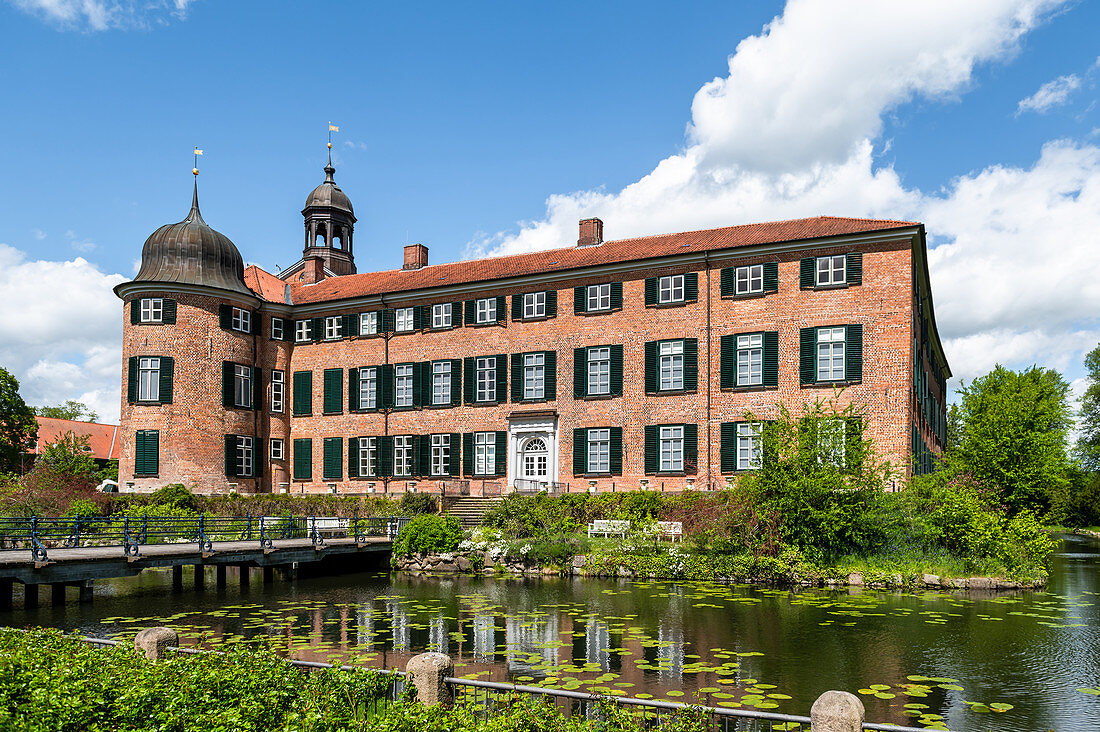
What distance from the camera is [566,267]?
32781 mm

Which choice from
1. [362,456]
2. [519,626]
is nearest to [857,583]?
[519,626]

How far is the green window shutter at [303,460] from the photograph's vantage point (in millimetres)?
37594

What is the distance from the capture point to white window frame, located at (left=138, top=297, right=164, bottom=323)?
35094 mm

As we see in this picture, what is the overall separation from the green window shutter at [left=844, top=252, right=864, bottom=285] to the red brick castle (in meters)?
0.06

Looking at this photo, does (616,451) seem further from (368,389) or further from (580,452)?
(368,389)

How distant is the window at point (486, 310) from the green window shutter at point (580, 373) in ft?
13.0

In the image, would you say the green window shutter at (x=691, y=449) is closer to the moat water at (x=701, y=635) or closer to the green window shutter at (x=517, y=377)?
the green window shutter at (x=517, y=377)

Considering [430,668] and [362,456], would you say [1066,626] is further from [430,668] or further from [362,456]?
[362,456]

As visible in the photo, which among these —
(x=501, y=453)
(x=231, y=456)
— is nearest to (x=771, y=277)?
(x=501, y=453)

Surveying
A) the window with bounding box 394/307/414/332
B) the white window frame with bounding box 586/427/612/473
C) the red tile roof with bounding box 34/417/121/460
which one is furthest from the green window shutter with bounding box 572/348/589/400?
the red tile roof with bounding box 34/417/121/460

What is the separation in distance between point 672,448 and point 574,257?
875 cm

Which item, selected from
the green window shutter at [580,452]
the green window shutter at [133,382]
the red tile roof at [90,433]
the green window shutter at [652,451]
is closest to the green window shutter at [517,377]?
the green window shutter at [580,452]

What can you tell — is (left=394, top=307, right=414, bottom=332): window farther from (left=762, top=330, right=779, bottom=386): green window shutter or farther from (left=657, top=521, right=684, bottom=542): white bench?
(left=657, top=521, right=684, bottom=542): white bench

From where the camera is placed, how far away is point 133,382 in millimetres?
34906
